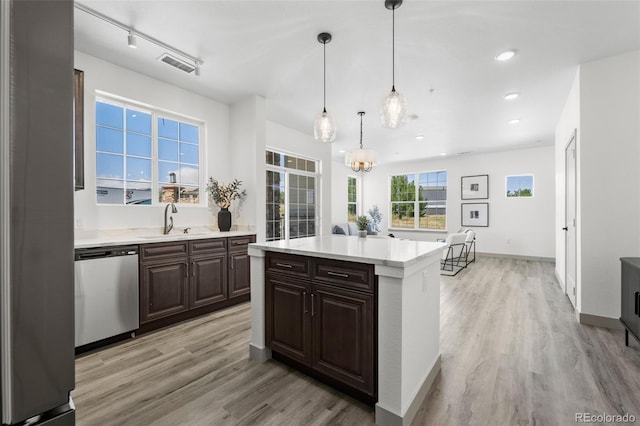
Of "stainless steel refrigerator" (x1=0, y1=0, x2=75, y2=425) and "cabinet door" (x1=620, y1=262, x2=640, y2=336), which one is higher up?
"stainless steel refrigerator" (x1=0, y1=0, x2=75, y2=425)

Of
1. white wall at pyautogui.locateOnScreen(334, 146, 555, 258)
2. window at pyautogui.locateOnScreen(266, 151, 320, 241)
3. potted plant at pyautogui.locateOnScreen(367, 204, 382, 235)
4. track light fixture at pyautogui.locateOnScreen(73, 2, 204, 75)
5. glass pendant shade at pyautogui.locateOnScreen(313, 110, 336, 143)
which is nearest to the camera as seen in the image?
track light fixture at pyautogui.locateOnScreen(73, 2, 204, 75)

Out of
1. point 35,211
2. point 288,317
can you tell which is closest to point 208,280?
point 288,317

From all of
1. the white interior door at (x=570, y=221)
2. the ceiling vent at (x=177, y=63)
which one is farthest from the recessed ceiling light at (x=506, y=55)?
the ceiling vent at (x=177, y=63)

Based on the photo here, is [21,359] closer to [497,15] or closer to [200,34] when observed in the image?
[200,34]

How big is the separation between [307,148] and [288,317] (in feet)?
13.6

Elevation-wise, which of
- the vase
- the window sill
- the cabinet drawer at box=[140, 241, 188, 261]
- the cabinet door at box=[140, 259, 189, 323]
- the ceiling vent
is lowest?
the cabinet door at box=[140, 259, 189, 323]

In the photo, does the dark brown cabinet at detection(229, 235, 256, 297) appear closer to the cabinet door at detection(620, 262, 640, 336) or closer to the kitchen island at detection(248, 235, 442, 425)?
the kitchen island at detection(248, 235, 442, 425)

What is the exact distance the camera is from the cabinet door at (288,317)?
2.08m

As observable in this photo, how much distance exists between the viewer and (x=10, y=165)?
39cm

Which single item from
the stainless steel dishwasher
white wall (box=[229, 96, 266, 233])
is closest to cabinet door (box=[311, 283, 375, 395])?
the stainless steel dishwasher

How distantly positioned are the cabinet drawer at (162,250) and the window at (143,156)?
2.64ft

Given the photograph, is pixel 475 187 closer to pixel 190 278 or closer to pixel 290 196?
pixel 290 196

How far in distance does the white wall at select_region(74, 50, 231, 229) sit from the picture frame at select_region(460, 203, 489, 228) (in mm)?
6555

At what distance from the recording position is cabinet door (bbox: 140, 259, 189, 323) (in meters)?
2.91
